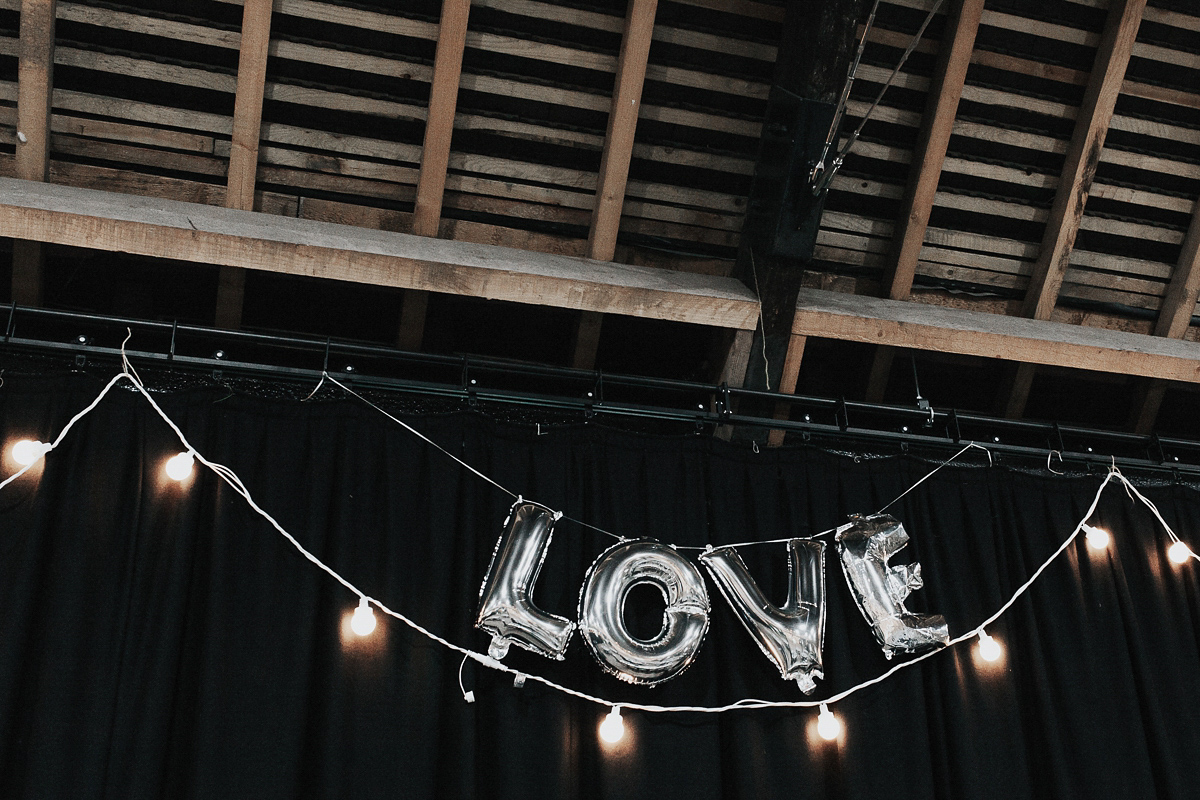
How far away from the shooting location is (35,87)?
299 centimetres

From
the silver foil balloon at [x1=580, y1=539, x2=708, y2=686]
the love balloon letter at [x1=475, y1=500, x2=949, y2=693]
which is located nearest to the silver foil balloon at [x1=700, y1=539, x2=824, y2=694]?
the love balloon letter at [x1=475, y1=500, x2=949, y2=693]

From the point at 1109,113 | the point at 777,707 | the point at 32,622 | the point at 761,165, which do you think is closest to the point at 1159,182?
the point at 1109,113

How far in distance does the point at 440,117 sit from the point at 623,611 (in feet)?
5.72

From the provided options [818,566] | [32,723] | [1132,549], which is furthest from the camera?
[1132,549]

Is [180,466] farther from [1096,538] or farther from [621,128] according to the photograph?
[1096,538]

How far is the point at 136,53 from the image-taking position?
3205 millimetres

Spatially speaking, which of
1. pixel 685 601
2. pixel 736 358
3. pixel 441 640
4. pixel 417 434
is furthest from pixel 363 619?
pixel 736 358

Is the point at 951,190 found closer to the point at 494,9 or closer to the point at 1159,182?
the point at 1159,182

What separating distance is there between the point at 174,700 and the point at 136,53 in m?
2.10

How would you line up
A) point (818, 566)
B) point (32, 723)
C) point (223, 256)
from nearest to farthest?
point (32, 723) < point (223, 256) < point (818, 566)

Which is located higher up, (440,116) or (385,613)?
(440,116)

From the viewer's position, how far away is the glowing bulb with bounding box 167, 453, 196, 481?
275 cm

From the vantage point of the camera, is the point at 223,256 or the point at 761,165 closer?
the point at 223,256

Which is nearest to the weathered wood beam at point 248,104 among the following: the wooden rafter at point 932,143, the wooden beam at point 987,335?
the wooden beam at point 987,335
